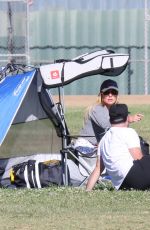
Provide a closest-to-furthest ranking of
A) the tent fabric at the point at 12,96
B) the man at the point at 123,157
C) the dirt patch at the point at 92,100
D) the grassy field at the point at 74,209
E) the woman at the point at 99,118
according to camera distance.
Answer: the grassy field at the point at 74,209, the man at the point at 123,157, the tent fabric at the point at 12,96, the woman at the point at 99,118, the dirt patch at the point at 92,100

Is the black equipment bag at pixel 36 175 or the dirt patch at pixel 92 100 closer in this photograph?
Answer: the black equipment bag at pixel 36 175

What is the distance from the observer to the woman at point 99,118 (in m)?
10.2

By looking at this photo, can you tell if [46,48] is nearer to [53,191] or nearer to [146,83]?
[146,83]

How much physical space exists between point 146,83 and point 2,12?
3.87m

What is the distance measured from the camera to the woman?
10242 millimetres

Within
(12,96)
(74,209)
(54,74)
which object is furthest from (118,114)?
(12,96)

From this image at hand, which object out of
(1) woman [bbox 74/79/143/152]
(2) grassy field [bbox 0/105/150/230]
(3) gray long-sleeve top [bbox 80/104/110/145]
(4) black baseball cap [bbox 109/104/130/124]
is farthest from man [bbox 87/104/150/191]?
(3) gray long-sleeve top [bbox 80/104/110/145]

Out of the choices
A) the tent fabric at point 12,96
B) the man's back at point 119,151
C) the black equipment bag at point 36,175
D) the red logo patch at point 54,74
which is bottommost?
the black equipment bag at point 36,175

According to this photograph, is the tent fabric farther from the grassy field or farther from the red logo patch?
the grassy field

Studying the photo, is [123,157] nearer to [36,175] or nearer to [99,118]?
[36,175]

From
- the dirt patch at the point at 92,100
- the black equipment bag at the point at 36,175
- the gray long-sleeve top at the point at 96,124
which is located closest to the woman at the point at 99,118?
the gray long-sleeve top at the point at 96,124

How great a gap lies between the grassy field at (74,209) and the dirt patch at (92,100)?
10973mm

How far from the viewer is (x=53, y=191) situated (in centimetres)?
874

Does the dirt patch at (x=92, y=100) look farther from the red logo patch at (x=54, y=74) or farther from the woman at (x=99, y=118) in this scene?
the red logo patch at (x=54, y=74)
